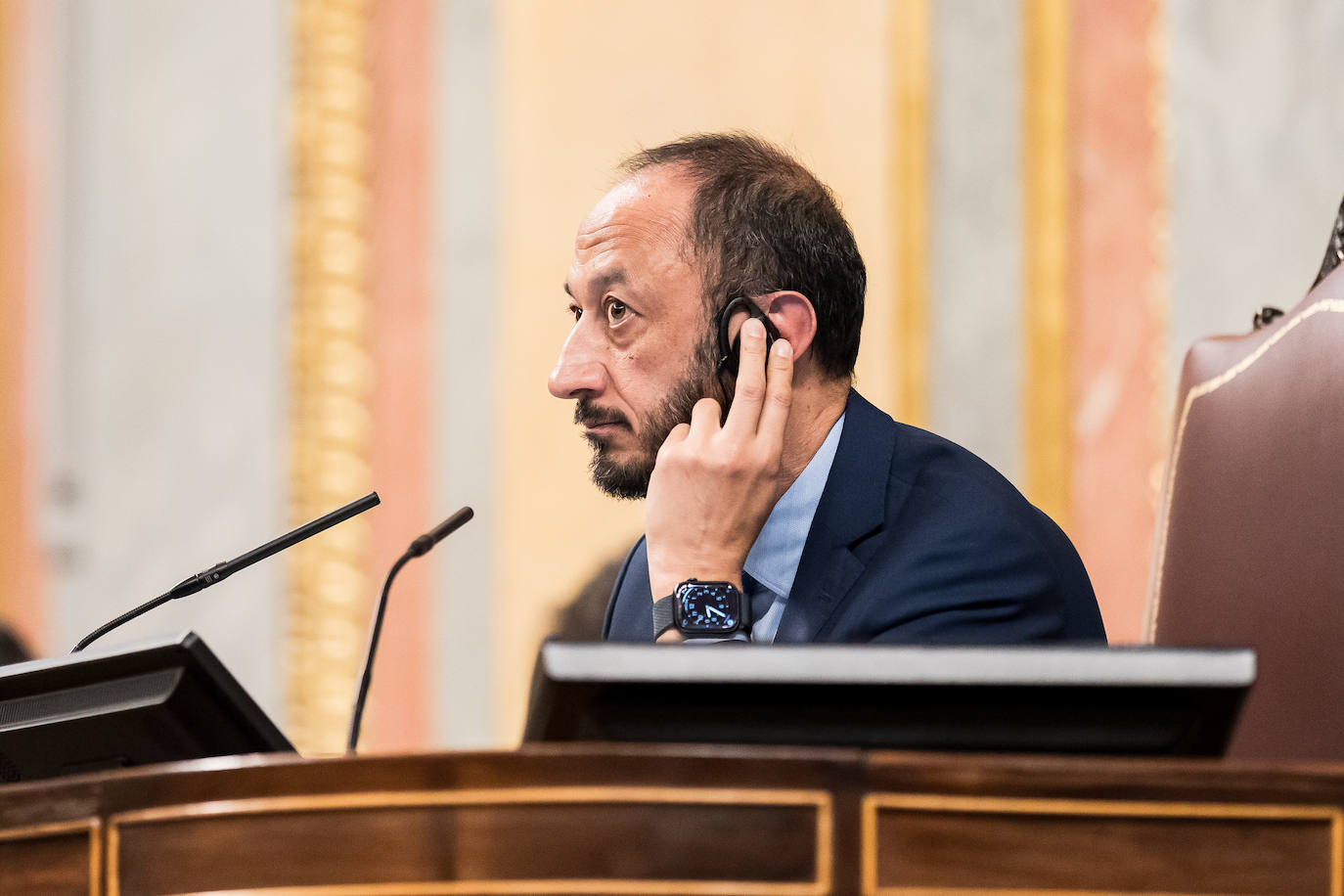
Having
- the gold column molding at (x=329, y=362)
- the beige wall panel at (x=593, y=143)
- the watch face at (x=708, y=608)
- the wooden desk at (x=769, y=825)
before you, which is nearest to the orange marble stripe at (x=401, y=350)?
the gold column molding at (x=329, y=362)

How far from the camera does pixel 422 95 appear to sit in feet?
12.2

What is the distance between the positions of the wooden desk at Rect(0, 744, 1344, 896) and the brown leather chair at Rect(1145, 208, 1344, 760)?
62 cm

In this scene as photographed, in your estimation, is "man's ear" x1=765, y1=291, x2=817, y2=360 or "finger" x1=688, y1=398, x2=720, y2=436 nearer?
"finger" x1=688, y1=398, x2=720, y2=436

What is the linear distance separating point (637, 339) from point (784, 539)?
31cm

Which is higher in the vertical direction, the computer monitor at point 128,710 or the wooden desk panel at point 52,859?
the computer monitor at point 128,710

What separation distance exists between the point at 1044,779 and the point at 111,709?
72 cm

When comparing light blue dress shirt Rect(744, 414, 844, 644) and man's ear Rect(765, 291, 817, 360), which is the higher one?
man's ear Rect(765, 291, 817, 360)

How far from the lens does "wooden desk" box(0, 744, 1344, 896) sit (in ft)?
3.26

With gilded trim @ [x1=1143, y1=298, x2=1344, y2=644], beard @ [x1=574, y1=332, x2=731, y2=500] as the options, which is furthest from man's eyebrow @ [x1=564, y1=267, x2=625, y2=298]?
gilded trim @ [x1=1143, y1=298, x2=1344, y2=644]

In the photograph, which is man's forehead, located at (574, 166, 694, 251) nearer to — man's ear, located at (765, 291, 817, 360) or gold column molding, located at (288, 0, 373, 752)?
man's ear, located at (765, 291, 817, 360)

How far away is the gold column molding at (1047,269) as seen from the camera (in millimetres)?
3297

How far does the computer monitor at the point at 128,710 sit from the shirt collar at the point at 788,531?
65 centimetres

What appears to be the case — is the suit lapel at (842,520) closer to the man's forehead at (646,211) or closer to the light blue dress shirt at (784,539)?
the light blue dress shirt at (784,539)

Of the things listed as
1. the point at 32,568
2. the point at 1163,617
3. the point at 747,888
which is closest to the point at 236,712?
the point at 747,888
